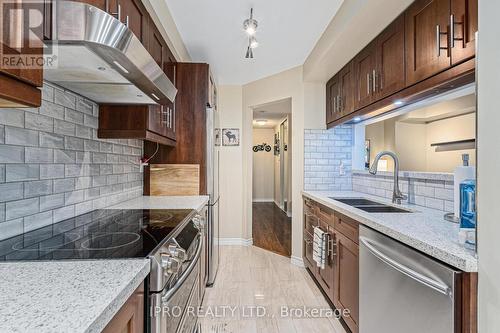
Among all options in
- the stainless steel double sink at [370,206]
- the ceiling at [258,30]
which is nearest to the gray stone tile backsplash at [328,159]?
the stainless steel double sink at [370,206]

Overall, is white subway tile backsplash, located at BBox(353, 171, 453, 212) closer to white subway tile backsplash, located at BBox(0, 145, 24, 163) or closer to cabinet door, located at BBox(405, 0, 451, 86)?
cabinet door, located at BBox(405, 0, 451, 86)

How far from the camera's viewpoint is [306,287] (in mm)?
2648

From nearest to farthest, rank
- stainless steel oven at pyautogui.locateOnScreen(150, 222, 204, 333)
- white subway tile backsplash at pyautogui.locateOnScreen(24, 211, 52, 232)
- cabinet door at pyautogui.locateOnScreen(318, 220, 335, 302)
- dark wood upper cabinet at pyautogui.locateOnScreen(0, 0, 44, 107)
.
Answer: dark wood upper cabinet at pyautogui.locateOnScreen(0, 0, 44, 107) → stainless steel oven at pyautogui.locateOnScreen(150, 222, 204, 333) → white subway tile backsplash at pyautogui.locateOnScreen(24, 211, 52, 232) → cabinet door at pyautogui.locateOnScreen(318, 220, 335, 302)

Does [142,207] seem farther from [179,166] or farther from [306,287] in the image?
[306,287]

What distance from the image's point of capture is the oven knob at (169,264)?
0.97 meters

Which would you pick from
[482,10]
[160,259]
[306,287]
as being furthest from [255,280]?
[482,10]

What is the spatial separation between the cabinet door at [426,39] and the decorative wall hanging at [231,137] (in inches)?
105

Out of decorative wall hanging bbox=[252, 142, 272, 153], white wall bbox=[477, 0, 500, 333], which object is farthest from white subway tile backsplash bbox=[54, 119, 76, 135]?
decorative wall hanging bbox=[252, 142, 272, 153]

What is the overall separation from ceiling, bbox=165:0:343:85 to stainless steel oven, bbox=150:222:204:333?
191cm

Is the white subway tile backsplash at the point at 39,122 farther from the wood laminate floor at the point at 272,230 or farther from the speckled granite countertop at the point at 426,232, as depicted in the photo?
the wood laminate floor at the point at 272,230

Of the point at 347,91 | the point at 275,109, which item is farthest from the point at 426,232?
the point at 275,109

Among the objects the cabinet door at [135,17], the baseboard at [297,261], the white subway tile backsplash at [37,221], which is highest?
the cabinet door at [135,17]

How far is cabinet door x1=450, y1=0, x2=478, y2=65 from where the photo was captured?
127 cm

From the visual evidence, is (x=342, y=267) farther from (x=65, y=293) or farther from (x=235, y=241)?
(x=235, y=241)
